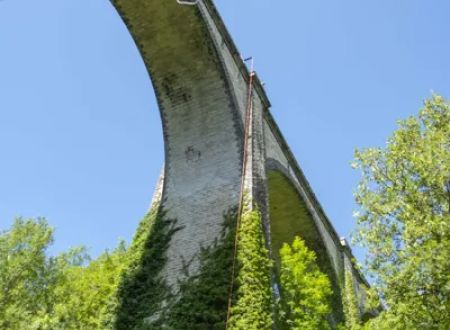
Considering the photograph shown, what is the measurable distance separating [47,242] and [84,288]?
316 centimetres

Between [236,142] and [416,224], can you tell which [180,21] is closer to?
[236,142]

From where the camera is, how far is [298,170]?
56.3ft

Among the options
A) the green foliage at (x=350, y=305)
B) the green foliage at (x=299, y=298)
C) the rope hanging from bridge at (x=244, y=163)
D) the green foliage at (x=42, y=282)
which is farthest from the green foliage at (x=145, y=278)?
the green foliage at (x=350, y=305)

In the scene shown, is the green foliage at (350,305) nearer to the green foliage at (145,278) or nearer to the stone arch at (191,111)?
the stone arch at (191,111)

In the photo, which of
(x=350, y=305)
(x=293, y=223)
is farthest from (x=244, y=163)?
(x=350, y=305)

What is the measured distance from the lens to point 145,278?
428 inches

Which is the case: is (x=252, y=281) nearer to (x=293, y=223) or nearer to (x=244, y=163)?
(x=244, y=163)

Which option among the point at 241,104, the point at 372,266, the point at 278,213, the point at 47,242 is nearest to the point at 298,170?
the point at 278,213

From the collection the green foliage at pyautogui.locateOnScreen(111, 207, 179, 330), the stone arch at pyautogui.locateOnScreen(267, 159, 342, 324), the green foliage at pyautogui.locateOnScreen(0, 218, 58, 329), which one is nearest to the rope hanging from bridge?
the green foliage at pyautogui.locateOnScreen(111, 207, 179, 330)

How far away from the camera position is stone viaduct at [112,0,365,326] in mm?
11125

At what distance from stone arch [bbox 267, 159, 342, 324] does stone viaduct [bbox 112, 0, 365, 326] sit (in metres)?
3.79

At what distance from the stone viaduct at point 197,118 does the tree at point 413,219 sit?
2.38 meters

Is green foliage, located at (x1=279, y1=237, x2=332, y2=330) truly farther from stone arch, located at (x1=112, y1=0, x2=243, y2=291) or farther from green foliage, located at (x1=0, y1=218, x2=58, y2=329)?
green foliage, located at (x1=0, y1=218, x2=58, y2=329)

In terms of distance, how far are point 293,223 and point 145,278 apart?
8.73 meters
